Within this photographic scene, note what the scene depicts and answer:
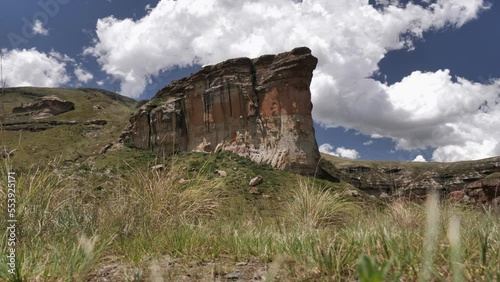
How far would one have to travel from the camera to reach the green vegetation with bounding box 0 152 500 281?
7.58ft

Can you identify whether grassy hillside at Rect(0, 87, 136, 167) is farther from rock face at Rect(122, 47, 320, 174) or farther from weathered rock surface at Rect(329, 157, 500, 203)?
weathered rock surface at Rect(329, 157, 500, 203)

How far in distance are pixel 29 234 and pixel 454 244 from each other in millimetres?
3481

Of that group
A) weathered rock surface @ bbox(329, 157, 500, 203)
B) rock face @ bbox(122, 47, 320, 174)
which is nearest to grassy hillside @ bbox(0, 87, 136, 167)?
rock face @ bbox(122, 47, 320, 174)

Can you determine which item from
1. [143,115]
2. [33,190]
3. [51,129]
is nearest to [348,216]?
[33,190]

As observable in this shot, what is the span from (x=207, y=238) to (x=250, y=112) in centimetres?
4710

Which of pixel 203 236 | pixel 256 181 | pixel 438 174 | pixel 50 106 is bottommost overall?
pixel 203 236

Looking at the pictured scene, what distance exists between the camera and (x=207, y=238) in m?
3.72

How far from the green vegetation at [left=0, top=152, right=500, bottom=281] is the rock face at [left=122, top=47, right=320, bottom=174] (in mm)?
38137

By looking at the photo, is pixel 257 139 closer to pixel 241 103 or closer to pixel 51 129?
pixel 241 103

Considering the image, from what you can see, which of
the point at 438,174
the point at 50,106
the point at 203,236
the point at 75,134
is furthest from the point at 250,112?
the point at 50,106

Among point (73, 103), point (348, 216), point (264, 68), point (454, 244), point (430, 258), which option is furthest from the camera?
point (73, 103)

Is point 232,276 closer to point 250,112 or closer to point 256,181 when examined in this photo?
point 256,181

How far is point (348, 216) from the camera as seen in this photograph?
6.24 m

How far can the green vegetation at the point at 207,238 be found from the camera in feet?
7.58
